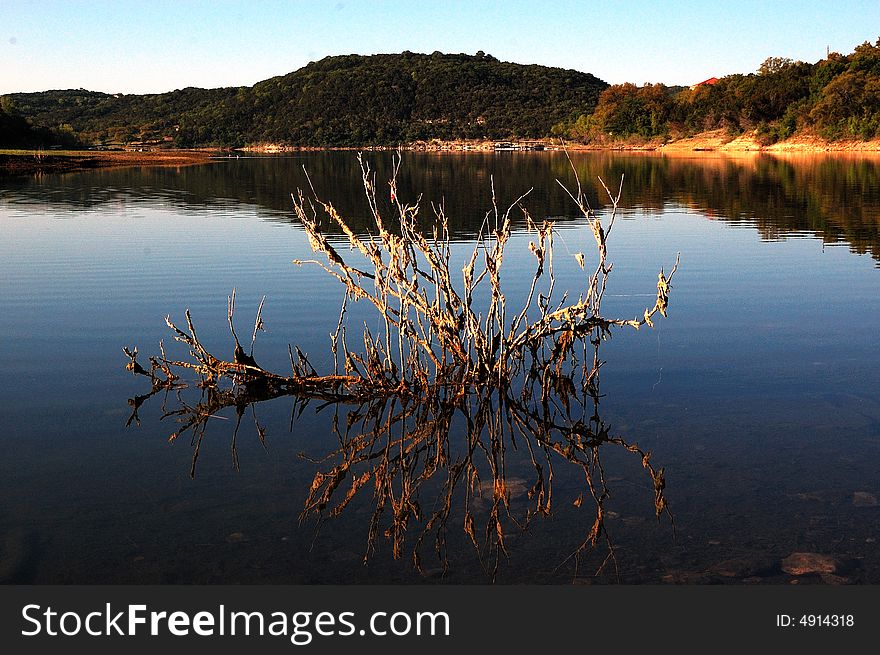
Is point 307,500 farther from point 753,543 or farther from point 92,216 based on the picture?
point 92,216

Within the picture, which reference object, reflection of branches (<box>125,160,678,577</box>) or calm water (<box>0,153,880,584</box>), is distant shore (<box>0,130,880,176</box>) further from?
reflection of branches (<box>125,160,678,577</box>)

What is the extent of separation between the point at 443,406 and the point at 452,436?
73 centimetres

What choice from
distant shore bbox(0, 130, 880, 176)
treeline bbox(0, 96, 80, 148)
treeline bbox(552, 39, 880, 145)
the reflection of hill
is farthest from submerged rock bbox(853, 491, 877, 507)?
treeline bbox(0, 96, 80, 148)

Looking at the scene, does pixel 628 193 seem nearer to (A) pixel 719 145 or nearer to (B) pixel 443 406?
(B) pixel 443 406

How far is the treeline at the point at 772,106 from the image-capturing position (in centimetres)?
8000

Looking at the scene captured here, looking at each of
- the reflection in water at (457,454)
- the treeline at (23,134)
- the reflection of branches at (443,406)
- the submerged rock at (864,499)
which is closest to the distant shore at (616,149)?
the treeline at (23,134)

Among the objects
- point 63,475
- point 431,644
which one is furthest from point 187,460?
point 431,644

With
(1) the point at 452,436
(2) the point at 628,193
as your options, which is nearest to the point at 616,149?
(2) the point at 628,193

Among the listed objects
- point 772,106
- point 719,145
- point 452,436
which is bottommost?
point 452,436

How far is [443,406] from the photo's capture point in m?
8.50

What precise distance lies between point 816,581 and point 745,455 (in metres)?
2.12

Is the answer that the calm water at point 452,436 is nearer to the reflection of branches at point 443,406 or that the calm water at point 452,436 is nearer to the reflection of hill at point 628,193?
the reflection of branches at point 443,406

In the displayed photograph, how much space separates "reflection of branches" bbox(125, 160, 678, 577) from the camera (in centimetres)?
648

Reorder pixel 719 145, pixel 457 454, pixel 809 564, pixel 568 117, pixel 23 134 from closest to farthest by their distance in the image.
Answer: pixel 809 564 < pixel 457 454 < pixel 719 145 < pixel 23 134 < pixel 568 117
